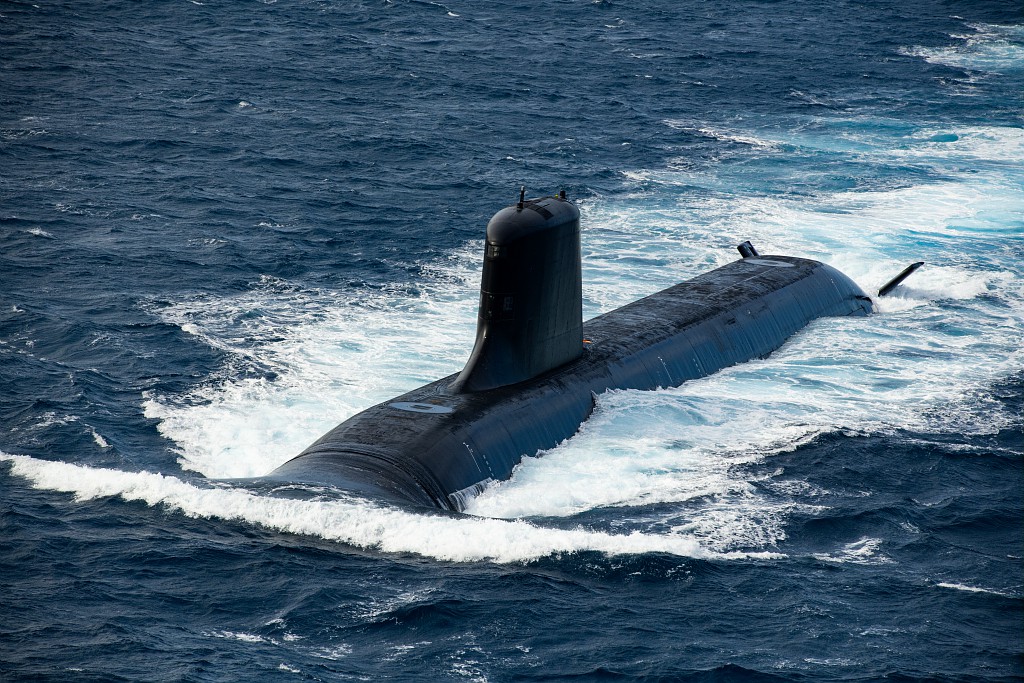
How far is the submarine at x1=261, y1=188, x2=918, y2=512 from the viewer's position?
1603cm

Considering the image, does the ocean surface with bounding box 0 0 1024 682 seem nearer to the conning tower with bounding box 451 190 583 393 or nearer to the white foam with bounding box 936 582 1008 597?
the white foam with bounding box 936 582 1008 597

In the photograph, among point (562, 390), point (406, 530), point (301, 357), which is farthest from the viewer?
point (301, 357)

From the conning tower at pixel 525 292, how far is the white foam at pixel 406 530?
394 centimetres

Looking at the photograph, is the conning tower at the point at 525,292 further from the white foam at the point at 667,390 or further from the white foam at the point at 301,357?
the white foam at the point at 301,357

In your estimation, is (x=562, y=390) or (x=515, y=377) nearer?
(x=515, y=377)

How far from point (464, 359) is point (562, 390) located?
415 cm

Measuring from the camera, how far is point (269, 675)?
1125 centimetres

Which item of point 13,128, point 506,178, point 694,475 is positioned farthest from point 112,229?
point 694,475

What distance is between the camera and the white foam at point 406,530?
14.0 m

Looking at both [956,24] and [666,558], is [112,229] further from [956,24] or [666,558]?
[956,24]

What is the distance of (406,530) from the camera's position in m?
14.1

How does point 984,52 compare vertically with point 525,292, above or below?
above

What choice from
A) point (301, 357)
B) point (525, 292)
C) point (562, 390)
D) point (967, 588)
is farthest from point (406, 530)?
point (301, 357)

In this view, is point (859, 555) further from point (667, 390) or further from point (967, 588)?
point (667, 390)
